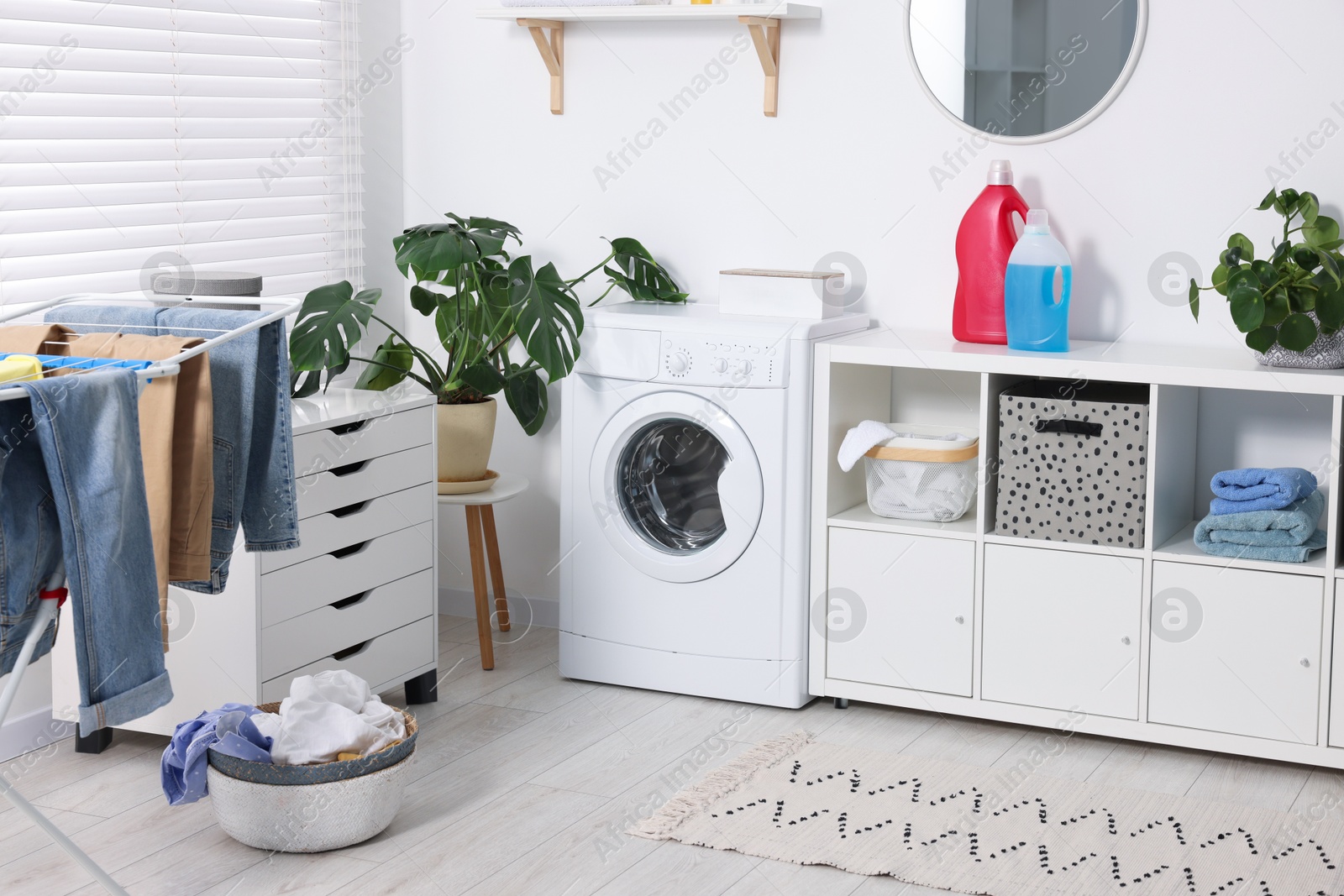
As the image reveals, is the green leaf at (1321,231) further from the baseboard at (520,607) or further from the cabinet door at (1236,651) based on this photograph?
the baseboard at (520,607)

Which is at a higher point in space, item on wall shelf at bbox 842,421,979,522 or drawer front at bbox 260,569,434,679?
→ item on wall shelf at bbox 842,421,979,522

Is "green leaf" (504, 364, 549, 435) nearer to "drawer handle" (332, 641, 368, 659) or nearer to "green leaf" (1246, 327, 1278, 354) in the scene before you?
"drawer handle" (332, 641, 368, 659)

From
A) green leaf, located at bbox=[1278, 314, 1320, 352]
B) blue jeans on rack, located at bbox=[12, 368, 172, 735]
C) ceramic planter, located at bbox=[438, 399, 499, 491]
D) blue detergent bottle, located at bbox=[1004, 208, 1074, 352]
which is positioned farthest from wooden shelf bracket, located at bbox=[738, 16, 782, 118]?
blue jeans on rack, located at bbox=[12, 368, 172, 735]

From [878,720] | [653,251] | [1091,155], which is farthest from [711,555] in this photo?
[1091,155]

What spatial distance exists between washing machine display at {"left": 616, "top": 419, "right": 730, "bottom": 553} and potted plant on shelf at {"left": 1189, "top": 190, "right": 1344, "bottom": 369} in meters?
1.08

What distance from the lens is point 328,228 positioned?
11.3 feet

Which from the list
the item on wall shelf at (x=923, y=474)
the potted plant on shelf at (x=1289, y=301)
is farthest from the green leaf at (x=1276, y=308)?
the item on wall shelf at (x=923, y=474)

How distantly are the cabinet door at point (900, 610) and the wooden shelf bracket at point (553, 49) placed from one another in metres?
1.33

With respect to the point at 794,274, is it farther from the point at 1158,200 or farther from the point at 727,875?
the point at 727,875

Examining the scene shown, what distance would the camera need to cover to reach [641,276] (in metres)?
3.25

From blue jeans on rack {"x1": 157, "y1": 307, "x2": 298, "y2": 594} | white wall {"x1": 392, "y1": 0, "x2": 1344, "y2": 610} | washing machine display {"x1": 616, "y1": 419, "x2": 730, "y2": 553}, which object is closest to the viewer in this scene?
blue jeans on rack {"x1": 157, "y1": 307, "x2": 298, "y2": 594}

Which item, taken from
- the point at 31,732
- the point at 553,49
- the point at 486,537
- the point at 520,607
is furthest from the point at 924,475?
the point at 31,732

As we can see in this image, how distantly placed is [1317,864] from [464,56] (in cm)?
266

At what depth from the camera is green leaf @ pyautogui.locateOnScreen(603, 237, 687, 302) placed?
10.6 ft
